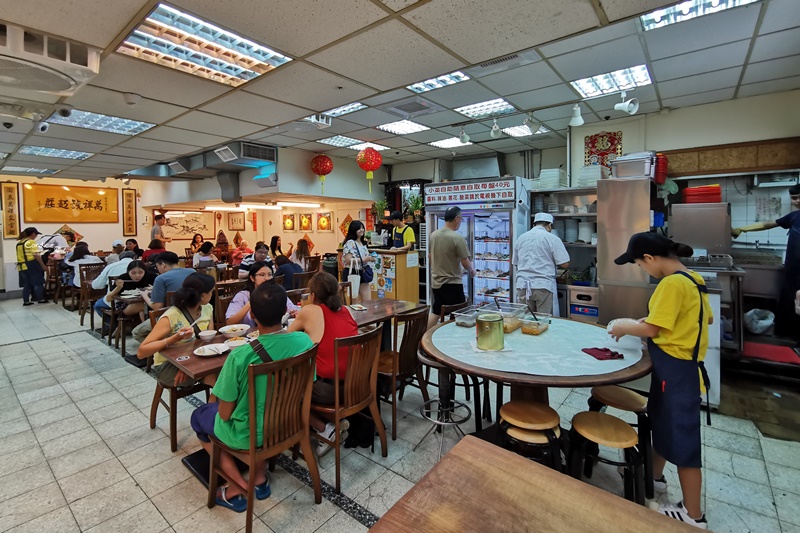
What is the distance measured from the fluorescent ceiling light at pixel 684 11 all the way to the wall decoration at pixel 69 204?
1307cm

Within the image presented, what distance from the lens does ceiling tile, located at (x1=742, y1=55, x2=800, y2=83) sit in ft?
11.7

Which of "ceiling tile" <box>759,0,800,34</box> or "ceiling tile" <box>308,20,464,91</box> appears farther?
"ceiling tile" <box>308,20,464,91</box>

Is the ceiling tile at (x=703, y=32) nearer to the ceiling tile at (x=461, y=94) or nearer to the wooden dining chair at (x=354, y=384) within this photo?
the ceiling tile at (x=461, y=94)

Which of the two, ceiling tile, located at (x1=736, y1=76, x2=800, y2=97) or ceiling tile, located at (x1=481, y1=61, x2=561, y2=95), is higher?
ceiling tile, located at (x1=736, y1=76, x2=800, y2=97)

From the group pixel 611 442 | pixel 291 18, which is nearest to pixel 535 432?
pixel 611 442

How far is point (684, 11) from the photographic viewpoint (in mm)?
2785

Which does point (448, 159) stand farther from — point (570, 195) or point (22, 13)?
point (22, 13)

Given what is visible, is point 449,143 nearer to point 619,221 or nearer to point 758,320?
point 619,221

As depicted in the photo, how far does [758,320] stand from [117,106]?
7.54 m

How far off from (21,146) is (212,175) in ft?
10.4

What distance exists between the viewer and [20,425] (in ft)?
10.2

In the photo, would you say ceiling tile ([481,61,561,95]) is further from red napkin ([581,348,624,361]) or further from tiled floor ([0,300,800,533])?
tiled floor ([0,300,800,533])

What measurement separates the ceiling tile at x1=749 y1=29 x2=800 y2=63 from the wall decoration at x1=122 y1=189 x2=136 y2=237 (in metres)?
13.8

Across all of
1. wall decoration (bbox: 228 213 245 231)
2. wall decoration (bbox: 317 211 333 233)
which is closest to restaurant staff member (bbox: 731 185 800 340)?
wall decoration (bbox: 317 211 333 233)
